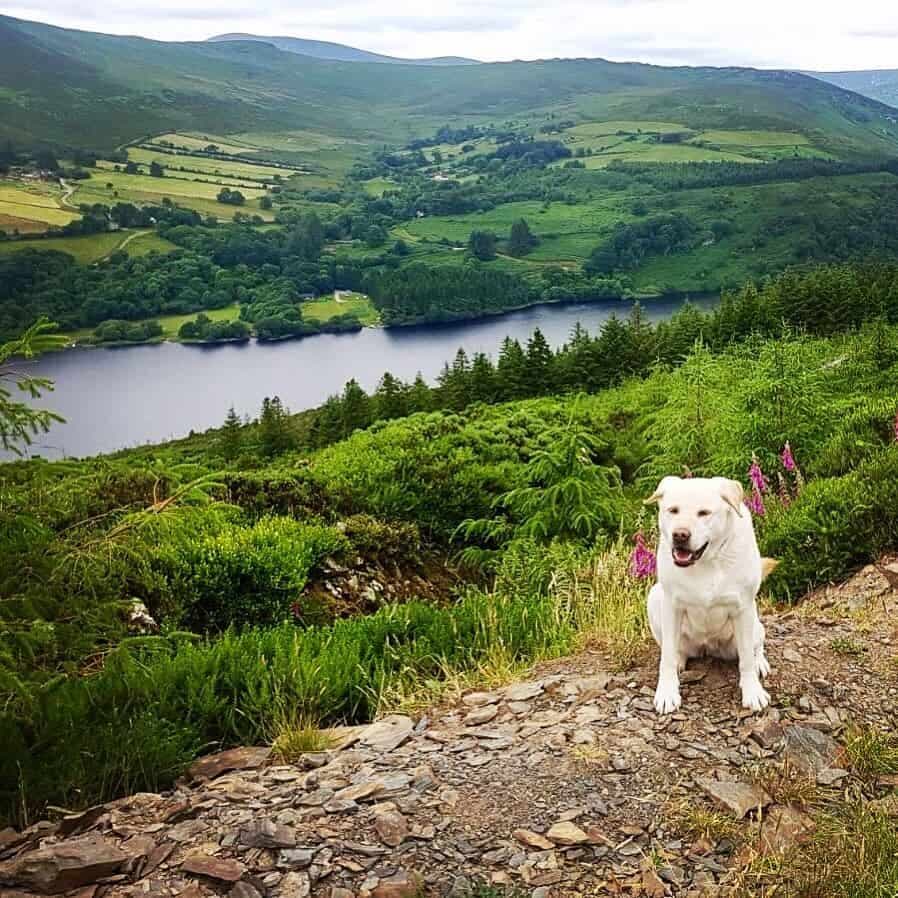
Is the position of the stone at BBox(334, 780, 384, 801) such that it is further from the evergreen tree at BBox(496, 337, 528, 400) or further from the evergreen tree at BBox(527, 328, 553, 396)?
the evergreen tree at BBox(496, 337, 528, 400)

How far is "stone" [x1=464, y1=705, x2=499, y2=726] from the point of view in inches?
199

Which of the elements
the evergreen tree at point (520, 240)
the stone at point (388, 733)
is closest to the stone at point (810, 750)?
the stone at point (388, 733)

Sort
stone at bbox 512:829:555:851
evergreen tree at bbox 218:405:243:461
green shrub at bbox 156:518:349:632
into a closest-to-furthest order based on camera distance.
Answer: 1. stone at bbox 512:829:555:851
2. green shrub at bbox 156:518:349:632
3. evergreen tree at bbox 218:405:243:461

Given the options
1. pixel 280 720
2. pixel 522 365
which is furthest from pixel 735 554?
pixel 522 365

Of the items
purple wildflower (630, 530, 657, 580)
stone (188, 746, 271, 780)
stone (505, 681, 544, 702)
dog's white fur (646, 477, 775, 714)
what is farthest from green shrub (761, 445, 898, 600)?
stone (188, 746, 271, 780)

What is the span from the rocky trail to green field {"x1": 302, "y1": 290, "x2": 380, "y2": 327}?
117888mm

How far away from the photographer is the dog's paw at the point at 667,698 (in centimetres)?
477

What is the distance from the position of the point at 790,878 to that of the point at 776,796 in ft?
2.05

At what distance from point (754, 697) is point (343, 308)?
128265 millimetres

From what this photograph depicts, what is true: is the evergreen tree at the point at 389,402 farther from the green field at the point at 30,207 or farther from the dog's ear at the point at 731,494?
the green field at the point at 30,207

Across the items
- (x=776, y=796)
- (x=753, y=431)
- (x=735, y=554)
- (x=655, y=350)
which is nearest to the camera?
(x=776, y=796)

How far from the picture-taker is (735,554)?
4.48 metres

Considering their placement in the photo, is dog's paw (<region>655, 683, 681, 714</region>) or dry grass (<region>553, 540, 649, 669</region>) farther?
dry grass (<region>553, 540, 649, 669</region>)

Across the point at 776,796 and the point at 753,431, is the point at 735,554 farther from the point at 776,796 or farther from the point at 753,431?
the point at 753,431
